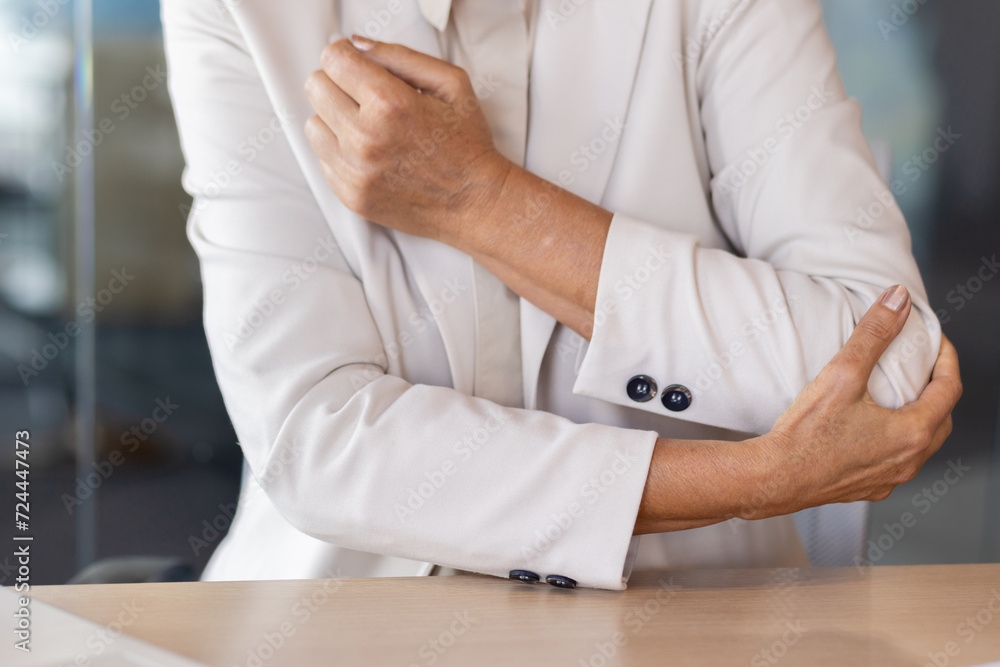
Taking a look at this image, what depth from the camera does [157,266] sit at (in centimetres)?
231

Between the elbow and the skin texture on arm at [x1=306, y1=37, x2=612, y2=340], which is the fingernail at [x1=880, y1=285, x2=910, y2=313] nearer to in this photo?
the elbow

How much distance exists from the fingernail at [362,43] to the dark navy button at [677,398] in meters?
0.43

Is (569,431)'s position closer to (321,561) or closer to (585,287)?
(585,287)

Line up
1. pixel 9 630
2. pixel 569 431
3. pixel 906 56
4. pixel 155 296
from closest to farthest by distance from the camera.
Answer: pixel 9 630, pixel 569 431, pixel 906 56, pixel 155 296

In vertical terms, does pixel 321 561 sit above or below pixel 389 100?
below

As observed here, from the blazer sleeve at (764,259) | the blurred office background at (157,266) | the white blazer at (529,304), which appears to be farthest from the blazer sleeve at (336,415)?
the blurred office background at (157,266)

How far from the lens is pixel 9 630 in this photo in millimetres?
498

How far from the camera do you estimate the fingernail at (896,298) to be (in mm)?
672

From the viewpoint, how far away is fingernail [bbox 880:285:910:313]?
0.67 m

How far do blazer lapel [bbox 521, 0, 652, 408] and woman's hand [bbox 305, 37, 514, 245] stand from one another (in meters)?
0.10

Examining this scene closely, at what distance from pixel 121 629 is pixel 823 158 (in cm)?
75

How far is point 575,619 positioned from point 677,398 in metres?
0.23

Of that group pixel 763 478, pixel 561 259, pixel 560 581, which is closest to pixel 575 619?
pixel 560 581

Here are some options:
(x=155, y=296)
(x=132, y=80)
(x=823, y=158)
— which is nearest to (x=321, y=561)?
(x=823, y=158)
